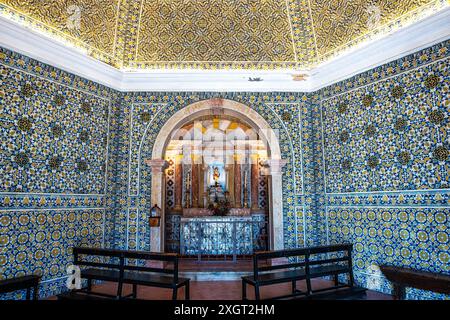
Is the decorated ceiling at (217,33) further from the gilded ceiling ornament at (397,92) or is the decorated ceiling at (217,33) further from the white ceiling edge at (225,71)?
the gilded ceiling ornament at (397,92)

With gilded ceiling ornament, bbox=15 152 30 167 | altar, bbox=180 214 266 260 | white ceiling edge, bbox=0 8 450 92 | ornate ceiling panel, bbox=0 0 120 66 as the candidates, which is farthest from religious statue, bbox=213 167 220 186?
gilded ceiling ornament, bbox=15 152 30 167

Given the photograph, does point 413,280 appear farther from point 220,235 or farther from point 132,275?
point 220,235

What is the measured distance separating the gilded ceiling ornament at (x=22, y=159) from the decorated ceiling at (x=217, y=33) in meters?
2.10

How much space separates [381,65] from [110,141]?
4750 millimetres

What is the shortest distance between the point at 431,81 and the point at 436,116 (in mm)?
493

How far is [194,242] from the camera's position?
7594 mm

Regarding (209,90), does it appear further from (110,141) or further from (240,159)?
(240,159)

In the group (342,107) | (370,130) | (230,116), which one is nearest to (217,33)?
(230,116)

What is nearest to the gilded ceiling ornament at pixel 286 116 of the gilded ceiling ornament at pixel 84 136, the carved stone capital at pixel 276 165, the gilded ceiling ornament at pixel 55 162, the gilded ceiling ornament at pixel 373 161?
the carved stone capital at pixel 276 165

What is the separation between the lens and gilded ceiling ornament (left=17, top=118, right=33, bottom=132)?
4.61 metres

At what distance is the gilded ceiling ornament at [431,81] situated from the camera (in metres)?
4.44

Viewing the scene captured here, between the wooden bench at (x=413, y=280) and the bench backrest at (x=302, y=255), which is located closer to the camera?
the wooden bench at (x=413, y=280)

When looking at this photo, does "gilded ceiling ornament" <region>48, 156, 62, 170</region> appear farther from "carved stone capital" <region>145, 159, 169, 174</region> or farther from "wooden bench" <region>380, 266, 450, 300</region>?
"wooden bench" <region>380, 266, 450, 300</region>

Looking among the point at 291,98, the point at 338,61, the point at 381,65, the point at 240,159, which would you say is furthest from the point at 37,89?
the point at 240,159
